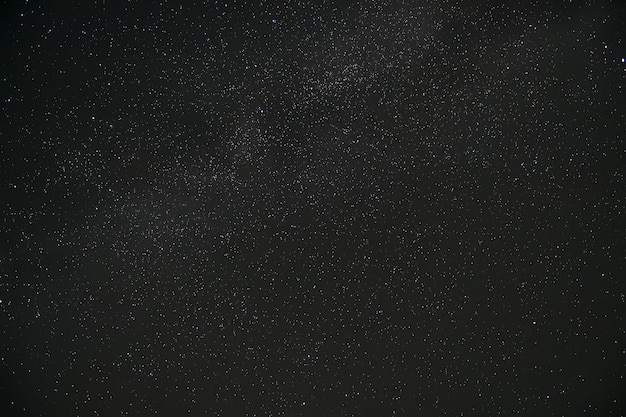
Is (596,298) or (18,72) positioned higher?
(18,72)

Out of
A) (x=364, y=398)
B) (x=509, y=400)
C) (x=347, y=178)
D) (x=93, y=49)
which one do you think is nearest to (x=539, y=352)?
(x=509, y=400)

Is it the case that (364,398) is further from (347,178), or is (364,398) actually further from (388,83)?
(388,83)

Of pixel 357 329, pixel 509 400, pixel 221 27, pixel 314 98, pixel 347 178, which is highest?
pixel 221 27

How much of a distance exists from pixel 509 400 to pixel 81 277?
572 millimetres

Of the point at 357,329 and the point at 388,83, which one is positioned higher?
the point at 388,83

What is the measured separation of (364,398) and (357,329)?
0.30 feet

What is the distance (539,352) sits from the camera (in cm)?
73

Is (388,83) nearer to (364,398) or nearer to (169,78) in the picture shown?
(169,78)

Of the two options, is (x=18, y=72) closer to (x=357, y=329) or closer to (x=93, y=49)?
(x=93, y=49)

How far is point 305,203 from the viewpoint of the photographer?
0.68 m

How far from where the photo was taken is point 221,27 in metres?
0.66

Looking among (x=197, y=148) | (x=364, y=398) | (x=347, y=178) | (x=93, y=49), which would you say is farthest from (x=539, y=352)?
(x=93, y=49)

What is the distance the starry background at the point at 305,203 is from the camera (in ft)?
2.17

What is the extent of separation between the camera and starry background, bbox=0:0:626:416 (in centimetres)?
66
